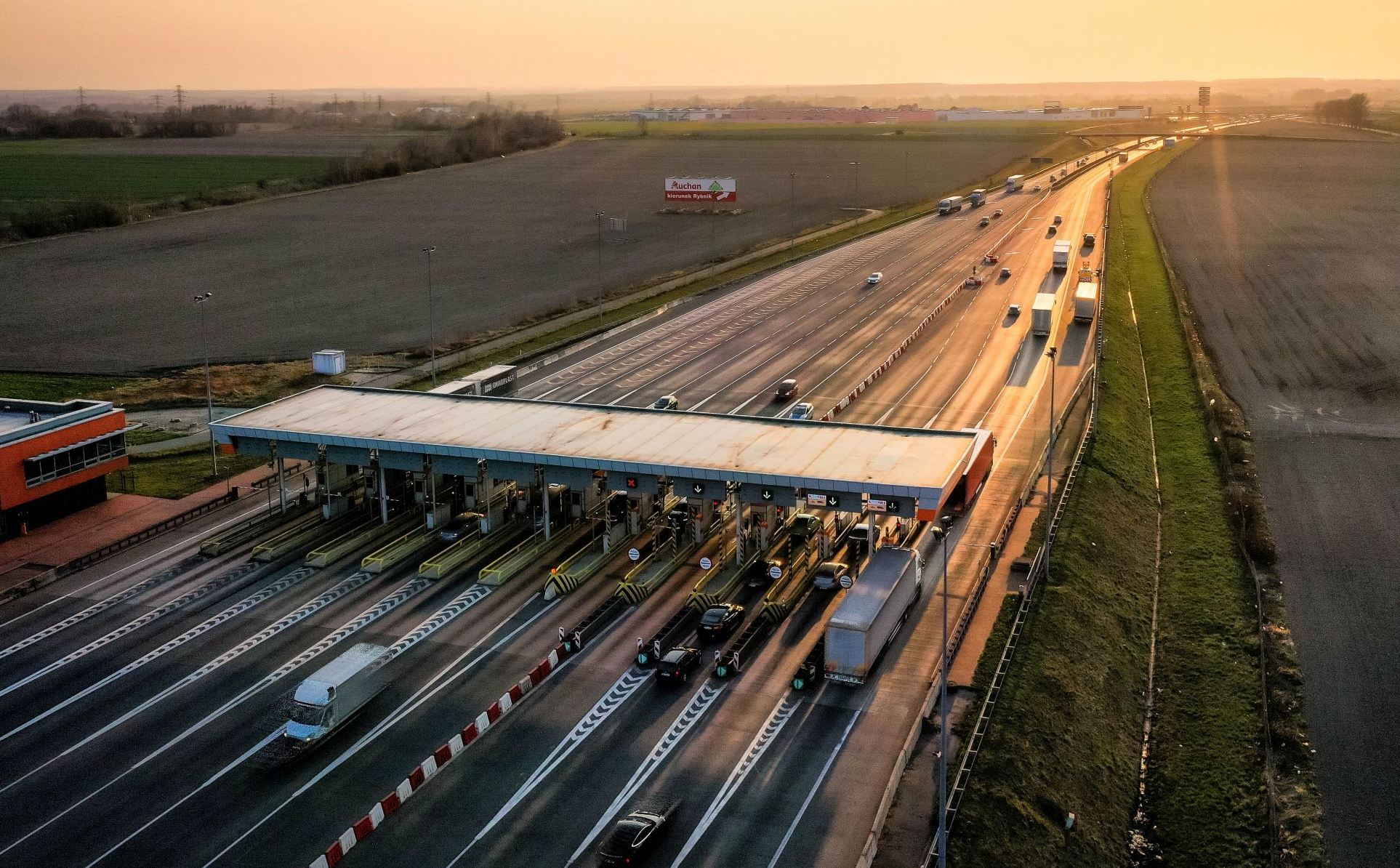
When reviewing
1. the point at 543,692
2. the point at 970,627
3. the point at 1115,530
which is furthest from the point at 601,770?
the point at 1115,530

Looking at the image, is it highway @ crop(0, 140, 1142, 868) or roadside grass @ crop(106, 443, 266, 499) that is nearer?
highway @ crop(0, 140, 1142, 868)

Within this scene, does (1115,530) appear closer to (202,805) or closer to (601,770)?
(601,770)

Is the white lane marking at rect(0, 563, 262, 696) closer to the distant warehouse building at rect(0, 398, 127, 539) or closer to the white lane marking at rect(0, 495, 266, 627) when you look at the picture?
the white lane marking at rect(0, 495, 266, 627)

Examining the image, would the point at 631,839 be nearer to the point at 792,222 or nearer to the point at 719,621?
the point at 719,621

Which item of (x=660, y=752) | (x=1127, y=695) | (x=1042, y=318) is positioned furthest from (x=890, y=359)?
(x=660, y=752)

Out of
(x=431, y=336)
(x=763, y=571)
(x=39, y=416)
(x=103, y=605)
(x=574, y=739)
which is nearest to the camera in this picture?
(x=574, y=739)

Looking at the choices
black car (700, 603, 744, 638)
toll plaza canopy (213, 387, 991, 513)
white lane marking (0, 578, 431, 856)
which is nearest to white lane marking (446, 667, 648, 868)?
black car (700, 603, 744, 638)

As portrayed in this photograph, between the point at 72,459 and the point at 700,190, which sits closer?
the point at 72,459
